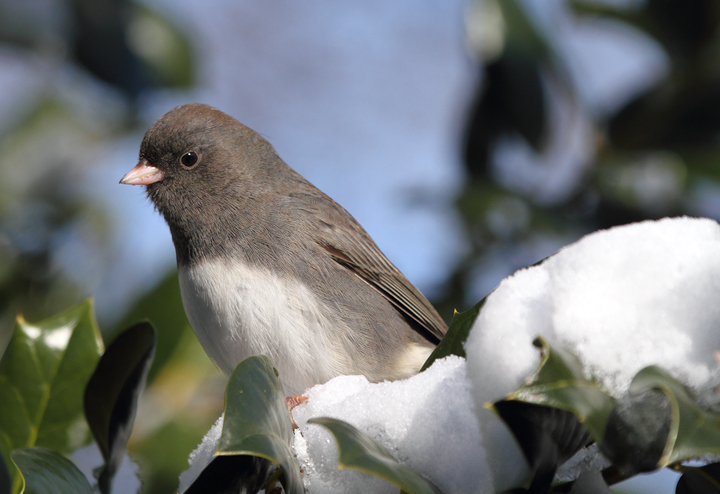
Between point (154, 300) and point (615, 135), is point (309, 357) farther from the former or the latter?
point (615, 135)

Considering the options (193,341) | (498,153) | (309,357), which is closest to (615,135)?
(498,153)

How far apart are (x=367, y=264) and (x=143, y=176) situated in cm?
70

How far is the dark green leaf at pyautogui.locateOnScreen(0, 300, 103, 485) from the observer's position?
3.87 feet

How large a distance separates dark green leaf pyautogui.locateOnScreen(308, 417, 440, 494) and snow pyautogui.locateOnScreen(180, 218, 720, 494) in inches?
2.5

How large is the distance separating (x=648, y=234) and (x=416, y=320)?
47.0 inches

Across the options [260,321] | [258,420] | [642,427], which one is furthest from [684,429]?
[260,321]

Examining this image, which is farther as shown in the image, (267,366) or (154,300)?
(154,300)

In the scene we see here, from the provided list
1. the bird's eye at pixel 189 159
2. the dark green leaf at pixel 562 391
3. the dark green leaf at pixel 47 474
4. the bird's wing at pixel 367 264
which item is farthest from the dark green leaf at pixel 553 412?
the bird's eye at pixel 189 159

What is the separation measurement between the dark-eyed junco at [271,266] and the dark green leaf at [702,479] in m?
0.97

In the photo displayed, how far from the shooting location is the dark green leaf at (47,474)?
80cm

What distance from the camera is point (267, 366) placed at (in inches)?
30.8

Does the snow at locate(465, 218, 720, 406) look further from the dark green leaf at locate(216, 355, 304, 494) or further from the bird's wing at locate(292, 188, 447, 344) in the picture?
the bird's wing at locate(292, 188, 447, 344)

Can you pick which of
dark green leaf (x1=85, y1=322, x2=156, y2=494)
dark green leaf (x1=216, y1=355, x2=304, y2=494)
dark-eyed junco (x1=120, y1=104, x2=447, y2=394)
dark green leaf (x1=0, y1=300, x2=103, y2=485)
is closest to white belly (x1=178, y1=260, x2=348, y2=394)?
dark-eyed junco (x1=120, y1=104, x2=447, y2=394)

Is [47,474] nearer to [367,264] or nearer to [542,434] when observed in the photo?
[542,434]
